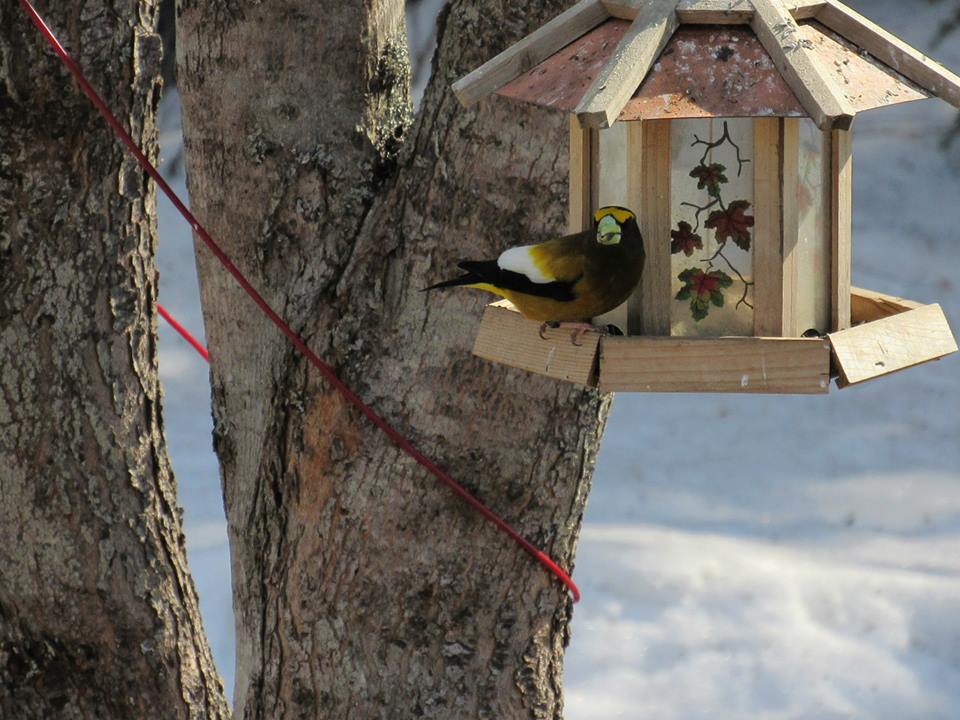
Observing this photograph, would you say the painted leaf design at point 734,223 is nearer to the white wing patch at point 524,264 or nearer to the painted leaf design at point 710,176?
the painted leaf design at point 710,176

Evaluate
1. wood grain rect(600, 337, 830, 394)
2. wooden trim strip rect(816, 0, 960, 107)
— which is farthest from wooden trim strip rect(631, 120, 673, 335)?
wooden trim strip rect(816, 0, 960, 107)

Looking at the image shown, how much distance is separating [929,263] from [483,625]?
19.4 feet

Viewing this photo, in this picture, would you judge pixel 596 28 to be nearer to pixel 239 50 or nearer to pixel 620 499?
pixel 239 50

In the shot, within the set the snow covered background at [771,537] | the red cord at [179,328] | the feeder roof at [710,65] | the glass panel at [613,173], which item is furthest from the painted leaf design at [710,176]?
the snow covered background at [771,537]

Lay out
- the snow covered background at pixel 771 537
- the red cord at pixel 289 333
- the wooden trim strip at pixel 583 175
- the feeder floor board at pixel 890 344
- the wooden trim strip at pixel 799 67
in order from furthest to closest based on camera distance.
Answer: the snow covered background at pixel 771 537, the red cord at pixel 289 333, the wooden trim strip at pixel 583 175, the feeder floor board at pixel 890 344, the wooden trim strip at pixel 799 67

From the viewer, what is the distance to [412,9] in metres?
9.28

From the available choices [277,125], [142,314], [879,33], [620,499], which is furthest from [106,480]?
[620,499]

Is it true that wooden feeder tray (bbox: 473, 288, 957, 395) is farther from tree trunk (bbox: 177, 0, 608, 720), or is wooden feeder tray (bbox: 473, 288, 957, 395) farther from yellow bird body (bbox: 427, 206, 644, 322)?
tree trunk (bbox: 177, 0, 608, 720)

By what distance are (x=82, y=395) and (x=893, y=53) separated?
1746 millimetres

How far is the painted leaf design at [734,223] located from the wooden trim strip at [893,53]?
308mm

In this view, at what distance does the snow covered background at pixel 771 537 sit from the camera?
5047 millimetres

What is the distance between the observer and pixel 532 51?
Result: 2168 millimetres

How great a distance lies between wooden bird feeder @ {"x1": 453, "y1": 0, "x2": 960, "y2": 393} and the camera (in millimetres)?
1955

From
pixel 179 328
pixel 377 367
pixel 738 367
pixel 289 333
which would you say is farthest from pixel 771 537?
pixel 738 367
